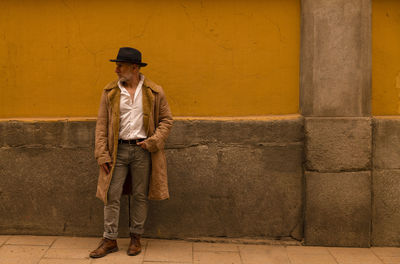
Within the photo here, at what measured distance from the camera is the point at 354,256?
4.55m

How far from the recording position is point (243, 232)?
488 centimetres

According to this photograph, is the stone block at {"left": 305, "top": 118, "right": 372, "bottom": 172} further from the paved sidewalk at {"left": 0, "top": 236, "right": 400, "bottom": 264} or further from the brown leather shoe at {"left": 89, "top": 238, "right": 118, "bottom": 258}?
the brown leather shoe at {"left": 89, "top": 238, "right": 118, "bottom": 258}

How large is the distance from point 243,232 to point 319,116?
1421mm

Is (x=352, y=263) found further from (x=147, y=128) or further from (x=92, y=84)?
(x=92, y=84)

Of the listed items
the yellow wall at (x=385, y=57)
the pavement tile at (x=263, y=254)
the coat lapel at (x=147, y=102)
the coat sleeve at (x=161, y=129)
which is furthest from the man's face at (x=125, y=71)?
the yellow wall at (x=385, y=57)

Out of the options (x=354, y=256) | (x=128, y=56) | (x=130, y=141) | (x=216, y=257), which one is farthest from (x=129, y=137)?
(x=354, y=256)

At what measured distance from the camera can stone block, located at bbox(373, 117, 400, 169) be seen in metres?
4.75

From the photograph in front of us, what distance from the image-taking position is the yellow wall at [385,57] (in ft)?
15.8

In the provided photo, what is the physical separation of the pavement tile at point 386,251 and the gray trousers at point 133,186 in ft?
7.67

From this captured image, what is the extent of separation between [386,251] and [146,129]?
8.85ft

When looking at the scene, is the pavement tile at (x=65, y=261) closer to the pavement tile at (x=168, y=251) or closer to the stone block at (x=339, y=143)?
the pavement tile at (x=168, y=251)

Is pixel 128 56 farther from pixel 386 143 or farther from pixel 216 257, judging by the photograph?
pixel 386 143

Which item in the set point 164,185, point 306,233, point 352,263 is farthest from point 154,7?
point 352,263

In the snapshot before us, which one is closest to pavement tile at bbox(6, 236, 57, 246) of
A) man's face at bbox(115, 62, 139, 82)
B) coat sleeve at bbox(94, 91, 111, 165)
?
coat sleeve at bbox(94, 91, 111, 165)
